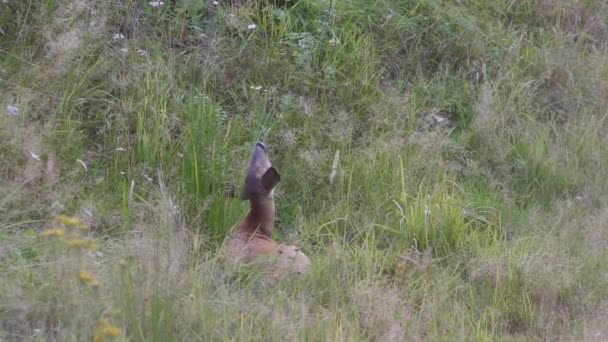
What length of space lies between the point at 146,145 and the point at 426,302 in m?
1.91

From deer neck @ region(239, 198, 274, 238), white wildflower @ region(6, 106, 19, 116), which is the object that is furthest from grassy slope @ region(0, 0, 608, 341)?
deer neck @ region(239, 198, 274, 238)

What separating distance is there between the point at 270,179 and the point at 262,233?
0.29m

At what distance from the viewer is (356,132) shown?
19.7ft

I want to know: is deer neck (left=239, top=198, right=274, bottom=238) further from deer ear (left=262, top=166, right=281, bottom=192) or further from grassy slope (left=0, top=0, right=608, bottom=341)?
grassy slope (left=0, top=0, right=608, bottom=341)

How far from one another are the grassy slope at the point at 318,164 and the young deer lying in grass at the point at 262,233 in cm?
12

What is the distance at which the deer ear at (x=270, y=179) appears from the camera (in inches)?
188

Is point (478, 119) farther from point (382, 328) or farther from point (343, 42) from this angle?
point (382, 328)

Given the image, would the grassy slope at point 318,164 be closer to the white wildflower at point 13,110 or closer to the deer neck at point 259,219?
the white wildflower at point 13,110

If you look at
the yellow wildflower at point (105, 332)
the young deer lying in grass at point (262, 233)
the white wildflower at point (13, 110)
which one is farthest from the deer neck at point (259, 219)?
the yellow wildflower at point (105, 332)

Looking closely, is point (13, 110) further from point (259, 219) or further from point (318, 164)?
point (318, 164)

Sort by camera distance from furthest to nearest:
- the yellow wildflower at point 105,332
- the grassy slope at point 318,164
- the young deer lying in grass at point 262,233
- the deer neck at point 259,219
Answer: the deer neck at point 259,219 → the young deer lying in grass at point 262,233 → the grassy slope at point 318,164 → the yellow wildflower at point 105,332

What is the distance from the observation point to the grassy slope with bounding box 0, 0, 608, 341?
373 centimetres

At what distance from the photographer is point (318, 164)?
18.1 ft

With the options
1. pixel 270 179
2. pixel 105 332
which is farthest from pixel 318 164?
pixel 105 332
